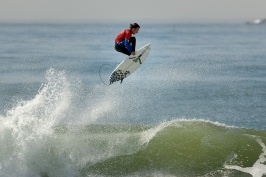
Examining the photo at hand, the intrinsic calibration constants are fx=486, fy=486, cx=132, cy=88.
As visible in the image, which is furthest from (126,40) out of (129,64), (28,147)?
(28,147)

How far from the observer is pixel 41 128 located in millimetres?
15625

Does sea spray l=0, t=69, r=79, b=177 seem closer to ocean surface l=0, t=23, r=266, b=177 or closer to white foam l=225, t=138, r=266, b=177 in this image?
ocean surface l=0, t=23, r=266, b=177

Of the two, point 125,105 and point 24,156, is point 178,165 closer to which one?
point 24,156

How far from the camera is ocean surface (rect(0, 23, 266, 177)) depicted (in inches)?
573

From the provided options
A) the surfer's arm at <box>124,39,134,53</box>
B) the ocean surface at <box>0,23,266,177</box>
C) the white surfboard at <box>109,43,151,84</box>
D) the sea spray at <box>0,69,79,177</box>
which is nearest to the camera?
the sea spray at <box>0,69,79,177</box>

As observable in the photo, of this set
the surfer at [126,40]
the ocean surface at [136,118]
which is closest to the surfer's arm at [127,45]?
the surfer at [126,40]

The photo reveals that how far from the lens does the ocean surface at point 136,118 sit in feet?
47.7

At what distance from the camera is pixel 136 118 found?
Result: 89.9 feet

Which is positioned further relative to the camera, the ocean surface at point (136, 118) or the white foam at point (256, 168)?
the ocean surface at point (136, 118)

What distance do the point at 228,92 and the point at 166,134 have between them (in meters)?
19.5

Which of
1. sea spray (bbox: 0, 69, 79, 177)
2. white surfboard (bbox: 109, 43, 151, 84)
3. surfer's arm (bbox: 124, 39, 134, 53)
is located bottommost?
sea spray (bbox: 0, 69, 79, 177)

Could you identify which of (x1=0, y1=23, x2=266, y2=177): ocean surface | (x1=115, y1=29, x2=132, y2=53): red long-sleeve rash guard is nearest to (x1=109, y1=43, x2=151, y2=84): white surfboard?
(x1=115, y1=29, x2=132, y2=53): red long-sleeve rash guard

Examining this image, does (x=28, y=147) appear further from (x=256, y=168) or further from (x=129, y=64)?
(x=256, y=168)

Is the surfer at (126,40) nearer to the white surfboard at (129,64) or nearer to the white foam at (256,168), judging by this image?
the white surfboard at (129,64)
